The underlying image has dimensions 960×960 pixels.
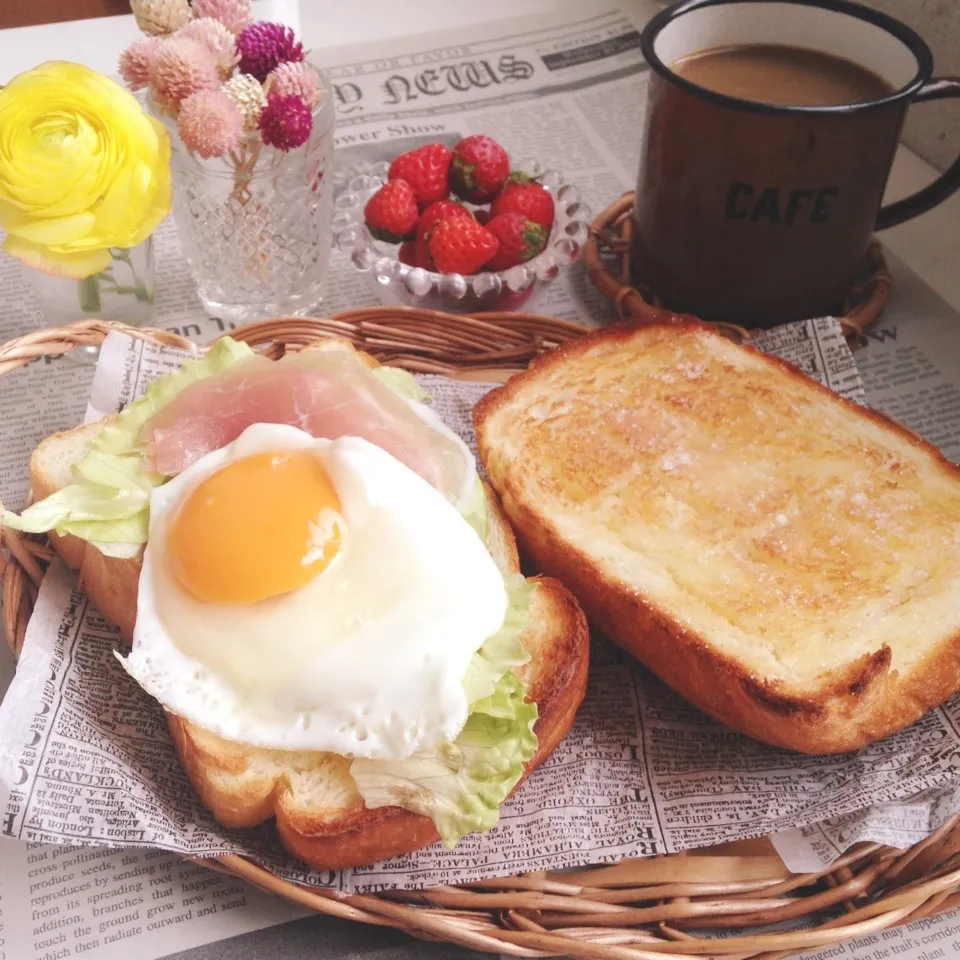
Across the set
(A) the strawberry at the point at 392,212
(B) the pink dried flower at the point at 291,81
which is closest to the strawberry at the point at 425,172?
(A) the strawberry at the point at 392,212

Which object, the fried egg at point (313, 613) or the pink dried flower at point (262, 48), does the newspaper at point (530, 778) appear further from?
the pink dried flower at point (262, 48)

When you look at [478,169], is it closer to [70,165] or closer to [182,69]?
[182,69]

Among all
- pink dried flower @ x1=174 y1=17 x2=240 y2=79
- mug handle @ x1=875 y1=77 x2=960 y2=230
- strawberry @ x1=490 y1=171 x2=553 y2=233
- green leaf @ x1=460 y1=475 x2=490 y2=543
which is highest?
pink dried flower @ x1=174 y1=17 x2=240 y2=79

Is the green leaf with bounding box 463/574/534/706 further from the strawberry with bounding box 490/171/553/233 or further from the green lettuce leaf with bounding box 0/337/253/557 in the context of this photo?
the strawberry with bounding box 490/171/553/233

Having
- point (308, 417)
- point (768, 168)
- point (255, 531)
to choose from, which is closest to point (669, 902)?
point (255, 531)

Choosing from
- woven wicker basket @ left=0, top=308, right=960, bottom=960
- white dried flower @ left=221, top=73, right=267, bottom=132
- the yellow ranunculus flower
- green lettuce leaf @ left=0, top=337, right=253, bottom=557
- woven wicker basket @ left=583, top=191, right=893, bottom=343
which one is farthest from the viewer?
woven wicker basket @ left=583, top=191, right=893, bottom=343

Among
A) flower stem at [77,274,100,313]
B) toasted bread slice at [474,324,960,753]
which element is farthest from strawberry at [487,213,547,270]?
flower stem at [77,274,100,313]
